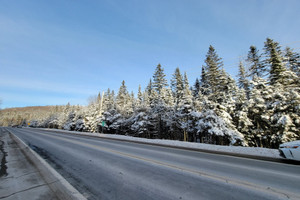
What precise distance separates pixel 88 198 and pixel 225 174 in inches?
161

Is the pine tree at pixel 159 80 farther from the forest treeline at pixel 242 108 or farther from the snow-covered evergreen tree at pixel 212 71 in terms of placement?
the snow-covered evergreen tree at pixel 212 71

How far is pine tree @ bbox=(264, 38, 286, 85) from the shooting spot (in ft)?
66.3

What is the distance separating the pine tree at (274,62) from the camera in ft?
66.3

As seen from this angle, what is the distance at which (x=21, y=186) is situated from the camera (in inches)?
146

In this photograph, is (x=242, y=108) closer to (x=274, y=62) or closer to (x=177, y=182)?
(x=274, y=62)

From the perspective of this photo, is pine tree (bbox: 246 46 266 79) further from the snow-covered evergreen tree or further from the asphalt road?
the asphalt road

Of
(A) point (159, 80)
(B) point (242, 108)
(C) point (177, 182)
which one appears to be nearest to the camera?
(C) point (177, 182)

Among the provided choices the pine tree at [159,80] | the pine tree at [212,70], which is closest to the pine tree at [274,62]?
the pine tree at [212,70]

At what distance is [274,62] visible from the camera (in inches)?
835

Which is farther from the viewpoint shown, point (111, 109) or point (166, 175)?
point (111, 109)

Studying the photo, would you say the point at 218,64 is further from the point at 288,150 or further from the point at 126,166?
the point at 126,166

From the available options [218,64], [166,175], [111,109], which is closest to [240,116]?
[218,64]

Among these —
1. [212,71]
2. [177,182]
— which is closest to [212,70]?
[212,71]

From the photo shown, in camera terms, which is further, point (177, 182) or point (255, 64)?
point (255, 64)
